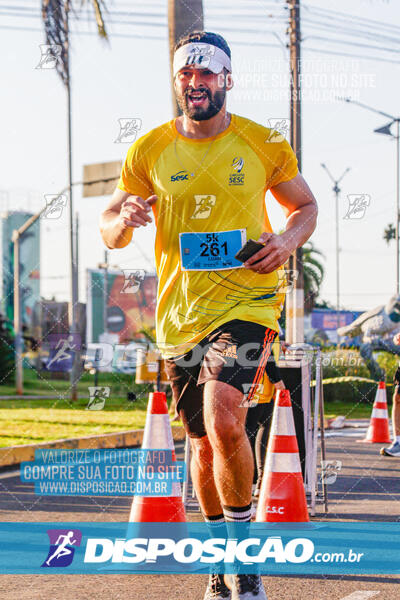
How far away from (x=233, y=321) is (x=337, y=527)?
2.32 m

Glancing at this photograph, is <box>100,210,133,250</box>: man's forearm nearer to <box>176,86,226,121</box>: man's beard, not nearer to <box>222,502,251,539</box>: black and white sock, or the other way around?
<box>176,86,226,121</box>: man's beard

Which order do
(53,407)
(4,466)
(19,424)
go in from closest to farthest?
(4,466), (19,424), (53,407)

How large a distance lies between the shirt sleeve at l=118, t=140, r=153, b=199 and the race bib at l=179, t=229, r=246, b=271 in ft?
1.34

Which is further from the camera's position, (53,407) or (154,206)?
(53,407)

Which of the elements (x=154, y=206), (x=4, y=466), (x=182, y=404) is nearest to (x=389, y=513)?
(x=182, y=404)

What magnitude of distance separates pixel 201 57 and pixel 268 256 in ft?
3.05

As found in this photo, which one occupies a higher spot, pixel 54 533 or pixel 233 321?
pixel 233 321

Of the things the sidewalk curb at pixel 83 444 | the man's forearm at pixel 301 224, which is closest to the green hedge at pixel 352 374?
the sidewalk curb at pixel 83 444

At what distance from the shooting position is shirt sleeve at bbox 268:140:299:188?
3691mm

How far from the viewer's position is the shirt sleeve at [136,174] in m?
3.77

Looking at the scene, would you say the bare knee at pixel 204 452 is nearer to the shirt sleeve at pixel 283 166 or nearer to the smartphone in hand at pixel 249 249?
the smartphone in hand at pixel 249 249

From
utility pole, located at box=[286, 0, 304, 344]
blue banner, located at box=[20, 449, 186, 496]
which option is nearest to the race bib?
blue banner, located at box=[20, 449, 186, 496]

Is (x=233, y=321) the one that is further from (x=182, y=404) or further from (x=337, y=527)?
(x=337, y=527)

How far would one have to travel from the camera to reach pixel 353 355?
2047cm
